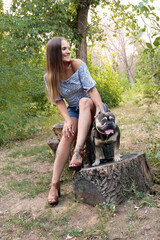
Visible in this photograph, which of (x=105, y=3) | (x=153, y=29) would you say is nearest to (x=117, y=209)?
(x=153, y=29)

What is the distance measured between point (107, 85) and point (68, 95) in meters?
7.69

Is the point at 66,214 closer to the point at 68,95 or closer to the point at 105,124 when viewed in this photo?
the point at 105,124

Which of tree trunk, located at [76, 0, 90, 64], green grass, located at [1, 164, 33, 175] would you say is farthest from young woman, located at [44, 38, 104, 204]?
tree trunk, located at [76, 0, 90, 64]

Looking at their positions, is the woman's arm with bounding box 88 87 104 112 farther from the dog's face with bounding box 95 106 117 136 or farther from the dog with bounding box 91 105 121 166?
the dog's face with bounding box 95 106 117 136

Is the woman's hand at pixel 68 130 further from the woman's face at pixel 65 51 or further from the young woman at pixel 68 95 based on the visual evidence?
the woman's face at pixel 65 51

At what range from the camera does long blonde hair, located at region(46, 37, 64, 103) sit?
10.3 ft

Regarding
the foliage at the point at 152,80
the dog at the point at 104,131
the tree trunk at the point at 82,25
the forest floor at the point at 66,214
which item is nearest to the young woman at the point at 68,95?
the dog at the point at 104,131

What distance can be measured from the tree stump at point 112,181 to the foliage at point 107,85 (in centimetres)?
789

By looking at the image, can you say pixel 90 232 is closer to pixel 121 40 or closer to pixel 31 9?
pixel 31 9

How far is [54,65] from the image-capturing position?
3.20 m

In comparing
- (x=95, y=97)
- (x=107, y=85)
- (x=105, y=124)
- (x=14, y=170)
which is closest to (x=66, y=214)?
(x=105, y=124)

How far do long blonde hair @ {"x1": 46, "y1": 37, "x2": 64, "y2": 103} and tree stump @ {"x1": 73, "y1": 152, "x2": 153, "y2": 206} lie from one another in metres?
1.07

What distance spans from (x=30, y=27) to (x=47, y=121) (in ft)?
9.08

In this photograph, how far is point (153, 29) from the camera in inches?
91.5
